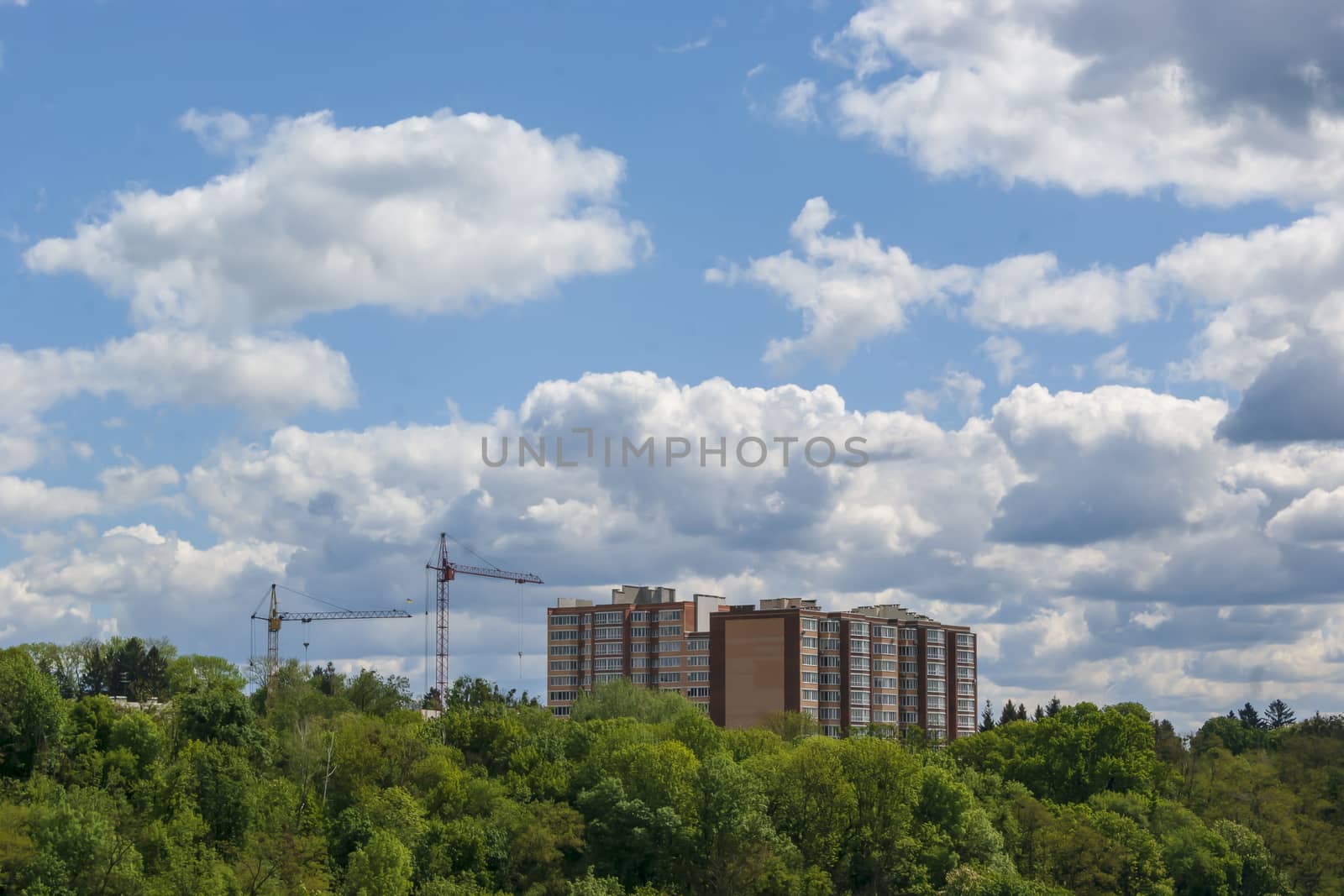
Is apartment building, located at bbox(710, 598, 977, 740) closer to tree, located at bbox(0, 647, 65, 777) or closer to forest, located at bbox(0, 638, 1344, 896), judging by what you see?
forest, located at bbox(0, 638, 1344, 896)

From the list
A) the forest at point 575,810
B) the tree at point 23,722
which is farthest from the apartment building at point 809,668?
the tree at point 23,722

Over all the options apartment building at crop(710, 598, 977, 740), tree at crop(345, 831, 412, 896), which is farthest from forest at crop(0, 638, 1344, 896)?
apartment building at crop(710, 598, 977, 740)

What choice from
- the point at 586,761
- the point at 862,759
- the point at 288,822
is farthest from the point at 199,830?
the point at 862,759

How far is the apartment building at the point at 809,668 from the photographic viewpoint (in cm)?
18138

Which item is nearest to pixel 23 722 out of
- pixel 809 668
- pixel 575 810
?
pixel 575 810

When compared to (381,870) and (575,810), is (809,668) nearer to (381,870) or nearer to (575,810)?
(575,810)

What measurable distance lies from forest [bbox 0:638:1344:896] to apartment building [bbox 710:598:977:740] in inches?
1869

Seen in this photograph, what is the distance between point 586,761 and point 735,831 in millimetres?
16734

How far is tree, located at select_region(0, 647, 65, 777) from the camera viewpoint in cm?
10250

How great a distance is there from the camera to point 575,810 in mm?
105688

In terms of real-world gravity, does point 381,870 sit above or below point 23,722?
below

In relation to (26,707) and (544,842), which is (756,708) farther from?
(26,707)

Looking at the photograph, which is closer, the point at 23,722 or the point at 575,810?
the point at 23,722

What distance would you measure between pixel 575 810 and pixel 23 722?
127 feet
